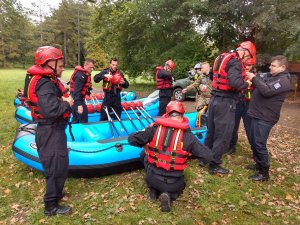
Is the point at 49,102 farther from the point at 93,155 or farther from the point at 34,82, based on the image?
the point at 93,155

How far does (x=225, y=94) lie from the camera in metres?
4.52

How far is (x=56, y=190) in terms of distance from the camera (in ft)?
12.5

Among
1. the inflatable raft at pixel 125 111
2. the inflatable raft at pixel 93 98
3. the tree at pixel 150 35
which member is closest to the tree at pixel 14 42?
the tree at pixel 150 35

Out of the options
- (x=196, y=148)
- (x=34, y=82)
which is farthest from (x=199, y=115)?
(x=34, y=82)

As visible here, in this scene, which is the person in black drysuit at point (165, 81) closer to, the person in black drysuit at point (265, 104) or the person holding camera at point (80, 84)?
the person holding camera at point (80, 84)

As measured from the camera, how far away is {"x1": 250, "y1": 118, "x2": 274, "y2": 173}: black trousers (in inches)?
180

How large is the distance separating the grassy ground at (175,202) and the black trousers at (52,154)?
1.59 ft

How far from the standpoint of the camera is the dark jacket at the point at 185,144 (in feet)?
11.8

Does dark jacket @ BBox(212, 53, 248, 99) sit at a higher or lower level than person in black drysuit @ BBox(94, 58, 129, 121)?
higher

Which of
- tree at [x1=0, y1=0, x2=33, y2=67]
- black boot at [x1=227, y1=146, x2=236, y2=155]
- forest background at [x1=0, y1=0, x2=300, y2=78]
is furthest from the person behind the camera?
tree at [x1=0, y1=0, x2=33, y2=67]

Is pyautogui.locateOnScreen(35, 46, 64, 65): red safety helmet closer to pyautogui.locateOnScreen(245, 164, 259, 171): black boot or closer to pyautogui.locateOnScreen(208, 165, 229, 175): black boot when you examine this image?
pyautogui.locateOnScreen(208, 165, 229, 175): black boot

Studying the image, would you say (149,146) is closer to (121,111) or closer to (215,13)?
(121,111)

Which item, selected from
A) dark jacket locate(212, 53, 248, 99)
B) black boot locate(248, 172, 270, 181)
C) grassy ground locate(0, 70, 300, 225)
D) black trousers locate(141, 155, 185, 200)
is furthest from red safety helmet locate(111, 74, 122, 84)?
black boot locate(248, 172, 270, 181)

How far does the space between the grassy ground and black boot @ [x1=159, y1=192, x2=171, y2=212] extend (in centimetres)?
8
